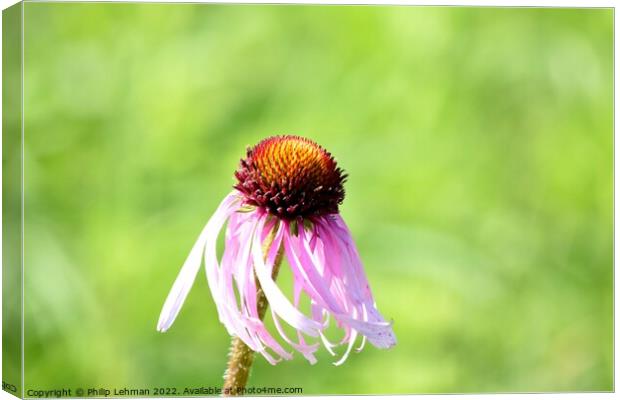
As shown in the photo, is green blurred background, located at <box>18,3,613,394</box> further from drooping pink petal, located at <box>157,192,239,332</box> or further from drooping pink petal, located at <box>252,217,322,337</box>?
drooping pink petal, located at <box>252,217,322,337</box>

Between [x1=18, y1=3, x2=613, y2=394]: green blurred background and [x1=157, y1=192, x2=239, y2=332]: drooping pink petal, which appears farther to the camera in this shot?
[x1=18, y1=3, x2=613, y2=394]: green blurred background

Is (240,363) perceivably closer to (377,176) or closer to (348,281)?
(348,281)

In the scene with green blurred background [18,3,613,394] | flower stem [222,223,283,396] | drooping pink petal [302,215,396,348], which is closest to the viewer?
flower stem [222,223,283,396]

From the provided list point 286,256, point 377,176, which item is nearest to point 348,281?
point 286,256

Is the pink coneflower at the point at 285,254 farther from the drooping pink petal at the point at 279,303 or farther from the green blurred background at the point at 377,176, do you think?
the green blurred background at the point at 377,176

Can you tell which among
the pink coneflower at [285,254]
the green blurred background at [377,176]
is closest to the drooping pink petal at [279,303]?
the pink coneflower at [285,254]

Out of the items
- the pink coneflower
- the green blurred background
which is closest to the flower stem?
the pink coneflower

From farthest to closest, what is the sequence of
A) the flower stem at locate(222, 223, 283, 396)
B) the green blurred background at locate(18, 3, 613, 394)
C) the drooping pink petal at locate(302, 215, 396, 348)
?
the green blurred background at locate(18, 3, 613, 394)
the drooping pink petal at locate(302, 215, 396, 348)
the flower stem at locate(222, 223, 283, 396)
